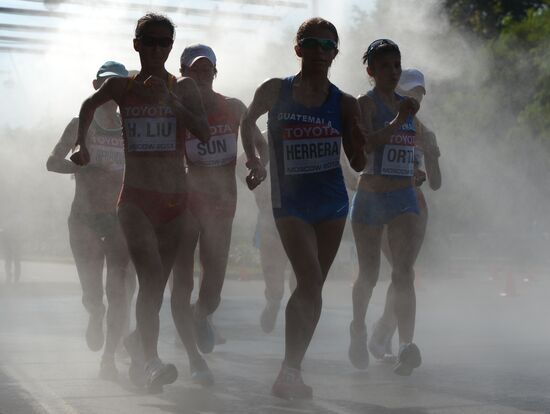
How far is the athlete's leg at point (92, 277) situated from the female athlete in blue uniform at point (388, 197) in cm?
163

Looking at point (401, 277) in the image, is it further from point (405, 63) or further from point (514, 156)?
point (514, 156)

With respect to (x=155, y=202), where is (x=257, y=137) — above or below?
above

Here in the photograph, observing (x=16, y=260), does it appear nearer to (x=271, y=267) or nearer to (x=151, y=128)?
(x=271, y=267)

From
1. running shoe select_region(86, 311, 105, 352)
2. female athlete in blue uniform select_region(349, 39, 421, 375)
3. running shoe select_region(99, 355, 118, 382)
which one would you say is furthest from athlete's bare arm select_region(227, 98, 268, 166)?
running shoe select_region(86, 311, 105, 352)

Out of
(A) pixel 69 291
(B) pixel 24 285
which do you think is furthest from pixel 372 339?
(B) pixel 24 285

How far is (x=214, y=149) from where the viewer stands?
8.23m

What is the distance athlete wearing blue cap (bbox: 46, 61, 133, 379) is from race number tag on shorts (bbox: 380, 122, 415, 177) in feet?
5.28

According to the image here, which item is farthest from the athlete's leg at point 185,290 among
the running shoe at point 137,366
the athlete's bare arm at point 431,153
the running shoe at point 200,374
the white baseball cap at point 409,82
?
the white baseball cap at point 409,82

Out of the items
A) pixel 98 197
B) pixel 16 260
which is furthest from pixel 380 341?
pixel 16 260

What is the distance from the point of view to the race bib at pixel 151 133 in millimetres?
6832

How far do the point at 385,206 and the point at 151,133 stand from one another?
6.02 feet

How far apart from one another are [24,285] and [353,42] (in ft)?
19.8

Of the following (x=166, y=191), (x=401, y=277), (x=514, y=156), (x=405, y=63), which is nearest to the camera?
(x=166, y=191)

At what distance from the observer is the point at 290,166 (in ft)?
22.7
